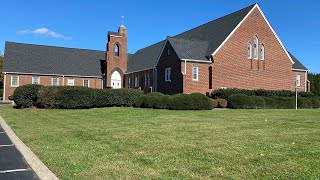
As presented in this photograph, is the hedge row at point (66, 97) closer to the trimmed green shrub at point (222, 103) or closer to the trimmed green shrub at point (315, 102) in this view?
the trimmed green shrub at point (222, 103)

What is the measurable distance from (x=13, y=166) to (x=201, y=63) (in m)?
27.7

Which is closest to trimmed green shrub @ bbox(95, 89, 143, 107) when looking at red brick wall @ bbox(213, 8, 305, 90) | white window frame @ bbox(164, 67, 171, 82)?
white window frame @ bbox(164, 67, 171, 82)

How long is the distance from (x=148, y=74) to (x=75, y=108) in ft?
54.0

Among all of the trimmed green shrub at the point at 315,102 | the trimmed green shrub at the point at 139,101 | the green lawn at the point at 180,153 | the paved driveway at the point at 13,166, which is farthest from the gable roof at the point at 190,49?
the paved driveway at the point at 13,166

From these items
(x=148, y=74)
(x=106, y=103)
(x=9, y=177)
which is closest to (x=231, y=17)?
(x=148, y=74)

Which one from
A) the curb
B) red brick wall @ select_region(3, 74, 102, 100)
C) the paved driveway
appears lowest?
the paved driveway

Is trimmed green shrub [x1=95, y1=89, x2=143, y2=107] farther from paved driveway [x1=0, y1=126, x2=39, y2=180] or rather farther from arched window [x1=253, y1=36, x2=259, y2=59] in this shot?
paved driveway [x1=0, y1=126, x2=39, y2=180]

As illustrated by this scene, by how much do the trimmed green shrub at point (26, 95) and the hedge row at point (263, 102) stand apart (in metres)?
16.1

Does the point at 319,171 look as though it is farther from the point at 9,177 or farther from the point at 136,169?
the point at 9,177

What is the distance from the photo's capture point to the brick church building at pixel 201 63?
34188 mm

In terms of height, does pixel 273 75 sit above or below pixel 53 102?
above

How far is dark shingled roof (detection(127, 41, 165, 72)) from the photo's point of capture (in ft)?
142

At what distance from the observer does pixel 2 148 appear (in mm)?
10008

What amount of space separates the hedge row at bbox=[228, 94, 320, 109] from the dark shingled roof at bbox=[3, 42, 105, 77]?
93.1 feet
